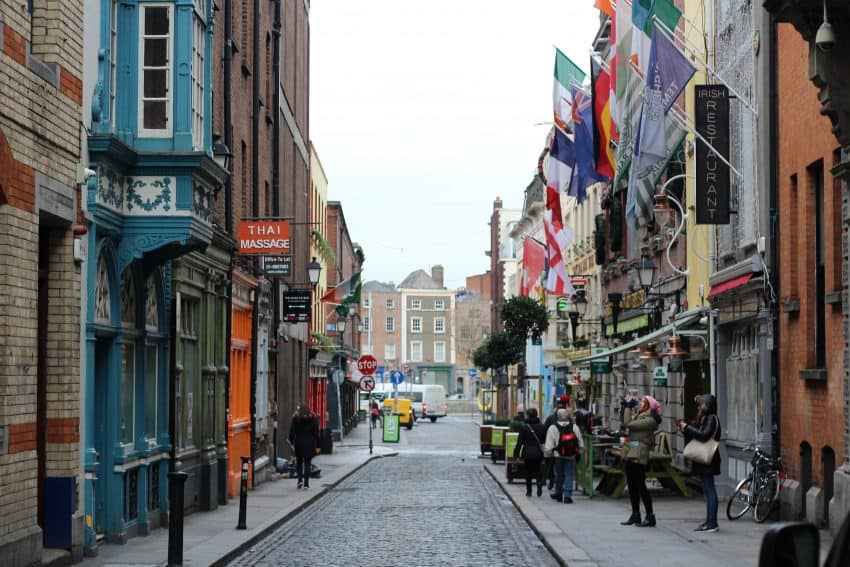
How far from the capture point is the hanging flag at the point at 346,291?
44.8m

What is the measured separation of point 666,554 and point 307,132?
1242 inches

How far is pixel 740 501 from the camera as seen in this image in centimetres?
2216

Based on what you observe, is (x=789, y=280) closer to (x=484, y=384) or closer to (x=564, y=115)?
(x=564, y=115)

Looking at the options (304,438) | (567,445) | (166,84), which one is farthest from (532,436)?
(166,84)

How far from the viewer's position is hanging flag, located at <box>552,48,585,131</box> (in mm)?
33281

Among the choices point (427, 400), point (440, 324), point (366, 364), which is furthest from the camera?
point (440, 324)

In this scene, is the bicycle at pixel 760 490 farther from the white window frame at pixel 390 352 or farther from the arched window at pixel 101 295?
the white window frame at pixel 390 352

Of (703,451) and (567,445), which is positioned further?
(567,445)

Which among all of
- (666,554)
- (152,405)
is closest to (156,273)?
(152,405)

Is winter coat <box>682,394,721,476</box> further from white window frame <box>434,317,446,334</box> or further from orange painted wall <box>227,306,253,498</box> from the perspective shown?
white window frame <box>434,317,446,334</box>

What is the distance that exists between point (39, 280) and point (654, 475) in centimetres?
1371

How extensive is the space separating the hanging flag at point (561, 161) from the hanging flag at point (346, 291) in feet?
36.0

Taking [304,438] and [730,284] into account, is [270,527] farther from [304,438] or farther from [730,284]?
[304,438]

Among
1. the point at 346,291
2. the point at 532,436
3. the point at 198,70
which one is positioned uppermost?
the point at 198,70
